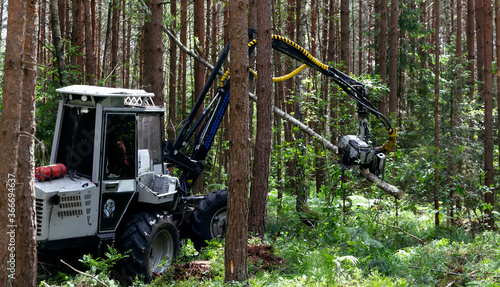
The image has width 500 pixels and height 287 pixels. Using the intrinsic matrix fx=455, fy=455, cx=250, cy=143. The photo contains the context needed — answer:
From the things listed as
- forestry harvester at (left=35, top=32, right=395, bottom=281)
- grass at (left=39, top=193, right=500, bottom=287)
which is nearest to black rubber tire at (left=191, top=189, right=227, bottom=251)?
forestry harvester at (left=35, top=32, right=395, bottom=281)

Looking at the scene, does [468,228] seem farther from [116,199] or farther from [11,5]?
[11,5]

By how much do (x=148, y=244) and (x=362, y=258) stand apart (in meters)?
3.95

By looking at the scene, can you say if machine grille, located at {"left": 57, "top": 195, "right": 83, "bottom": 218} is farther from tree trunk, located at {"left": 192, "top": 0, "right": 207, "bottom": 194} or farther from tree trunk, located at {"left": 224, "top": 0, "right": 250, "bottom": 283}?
tree trunk, located at {"left": 192, "top": 0, "right": 207, "bottom": 194}

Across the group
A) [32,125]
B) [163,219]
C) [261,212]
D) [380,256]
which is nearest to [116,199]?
[163,219]

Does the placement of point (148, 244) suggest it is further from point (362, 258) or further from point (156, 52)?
point (156, 52)

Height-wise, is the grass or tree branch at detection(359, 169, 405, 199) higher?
tree branch at detection(359, 169, 405, 199)

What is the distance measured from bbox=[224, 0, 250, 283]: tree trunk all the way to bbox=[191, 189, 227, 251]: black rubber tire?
2.63 m

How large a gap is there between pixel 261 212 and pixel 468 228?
647cm

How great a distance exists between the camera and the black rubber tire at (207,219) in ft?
29.7

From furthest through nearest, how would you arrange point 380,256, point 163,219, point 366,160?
point 366,160, point 380,256, point 163,219

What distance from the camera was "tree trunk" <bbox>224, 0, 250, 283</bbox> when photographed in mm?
6426

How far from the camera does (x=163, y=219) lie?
8031 mm

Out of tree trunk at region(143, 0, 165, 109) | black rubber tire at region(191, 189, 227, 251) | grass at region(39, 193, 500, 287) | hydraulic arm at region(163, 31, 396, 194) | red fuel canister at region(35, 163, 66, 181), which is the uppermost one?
tree trunk at region(143, 0, 165, 109)

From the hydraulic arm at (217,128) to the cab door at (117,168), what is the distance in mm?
1562
